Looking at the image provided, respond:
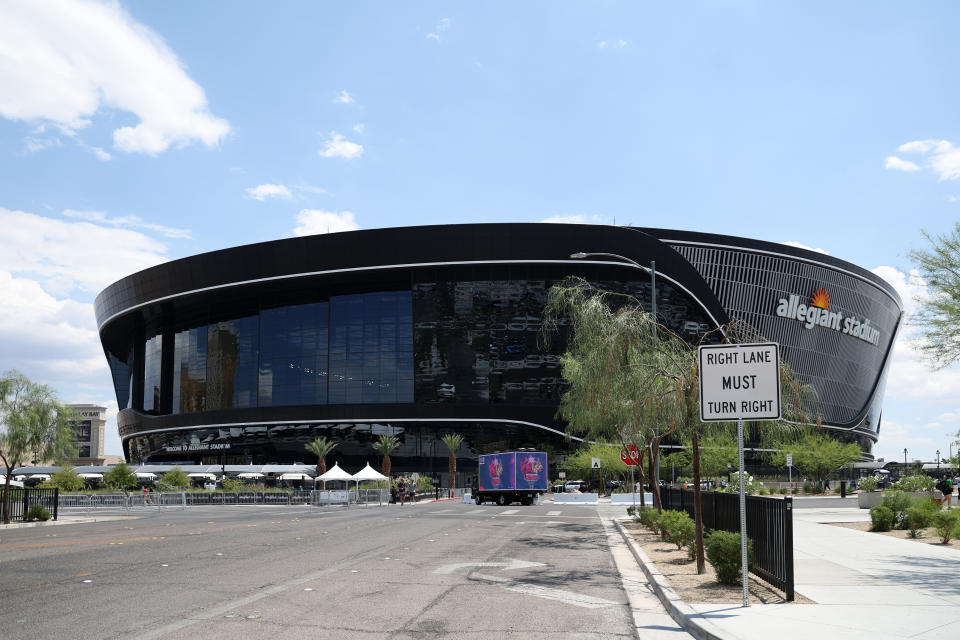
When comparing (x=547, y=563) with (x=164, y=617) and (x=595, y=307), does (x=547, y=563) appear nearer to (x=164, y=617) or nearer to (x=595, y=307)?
(x=595, y=307)

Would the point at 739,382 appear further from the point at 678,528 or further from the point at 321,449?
the point at 321,449

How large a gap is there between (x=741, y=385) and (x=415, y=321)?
8584 cm

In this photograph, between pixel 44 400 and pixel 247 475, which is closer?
pixel 44 400

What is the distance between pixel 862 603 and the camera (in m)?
11.3

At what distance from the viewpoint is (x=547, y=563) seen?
57.4ft

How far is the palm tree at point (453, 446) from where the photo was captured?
9044cm

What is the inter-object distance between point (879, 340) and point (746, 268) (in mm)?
33999

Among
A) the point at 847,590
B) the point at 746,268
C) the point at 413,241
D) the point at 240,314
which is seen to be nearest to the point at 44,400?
the point at 847,590

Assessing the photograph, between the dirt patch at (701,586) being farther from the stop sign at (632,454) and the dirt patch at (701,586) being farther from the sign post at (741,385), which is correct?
the stop sign at (632,454)

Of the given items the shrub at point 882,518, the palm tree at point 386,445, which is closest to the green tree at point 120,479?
the palm tree at point 386,445

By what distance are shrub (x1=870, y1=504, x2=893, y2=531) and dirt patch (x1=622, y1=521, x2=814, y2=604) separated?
931cm

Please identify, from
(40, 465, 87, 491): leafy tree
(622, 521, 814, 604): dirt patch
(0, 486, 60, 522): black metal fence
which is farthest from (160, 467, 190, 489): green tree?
(622, 521, 814, 604): dirt patch

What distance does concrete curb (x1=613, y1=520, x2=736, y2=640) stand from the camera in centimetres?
930

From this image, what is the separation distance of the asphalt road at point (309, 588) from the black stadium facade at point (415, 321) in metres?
69.6
